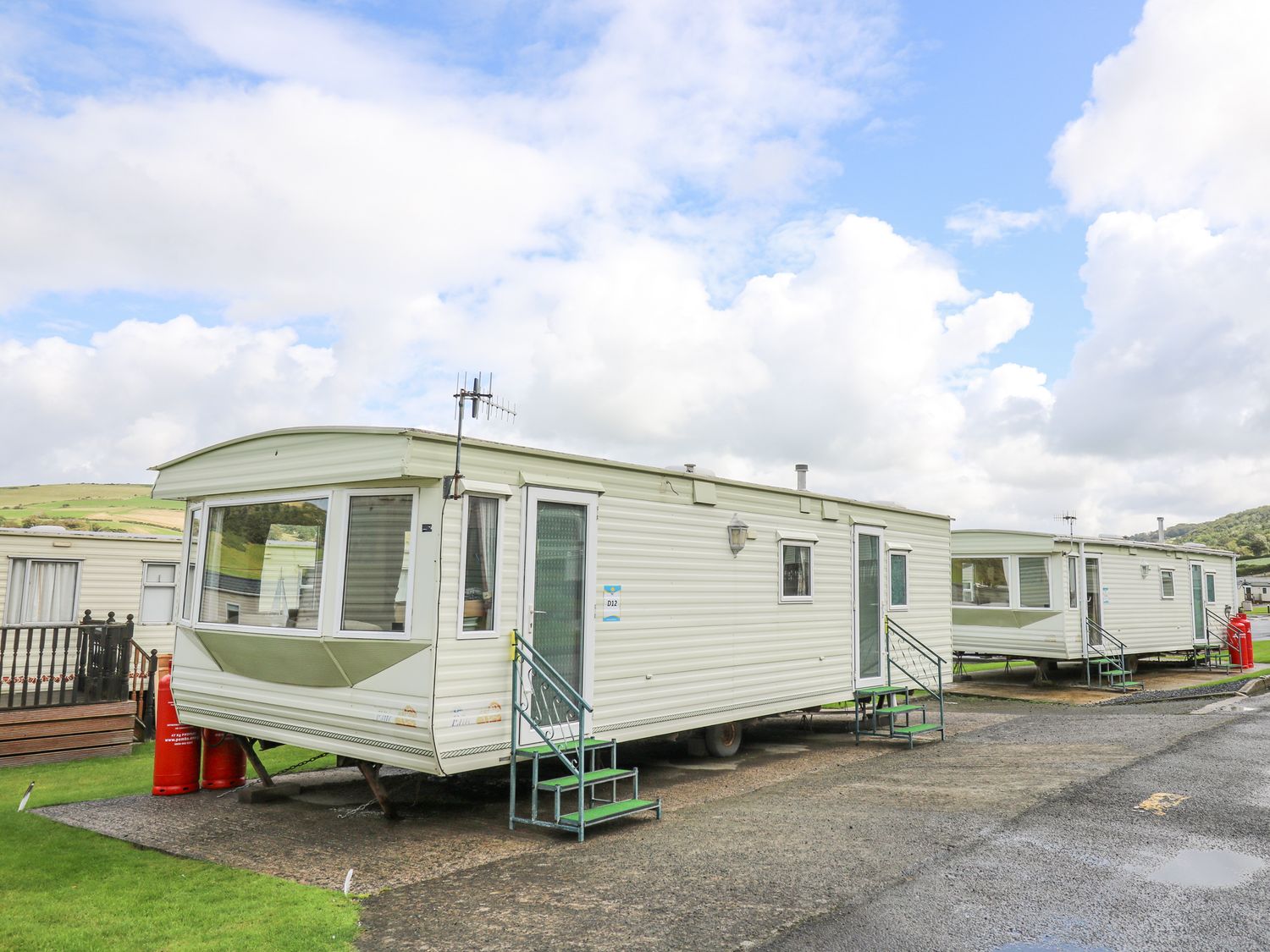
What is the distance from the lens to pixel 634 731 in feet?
25.4

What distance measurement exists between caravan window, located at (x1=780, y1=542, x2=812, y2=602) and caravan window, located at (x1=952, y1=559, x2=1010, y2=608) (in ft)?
28.0

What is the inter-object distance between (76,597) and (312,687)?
8.90m

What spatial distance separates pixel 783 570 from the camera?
9734mm

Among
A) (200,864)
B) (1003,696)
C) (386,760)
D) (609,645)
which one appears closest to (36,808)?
(200,864)

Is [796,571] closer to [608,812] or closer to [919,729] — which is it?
[919,729]

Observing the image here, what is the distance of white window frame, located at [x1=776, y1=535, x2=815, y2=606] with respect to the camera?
31.7ft

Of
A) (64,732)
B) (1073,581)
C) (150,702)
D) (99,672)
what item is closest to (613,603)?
(64,732)

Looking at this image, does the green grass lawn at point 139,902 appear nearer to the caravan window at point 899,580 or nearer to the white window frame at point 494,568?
the white window frame at point 494,568

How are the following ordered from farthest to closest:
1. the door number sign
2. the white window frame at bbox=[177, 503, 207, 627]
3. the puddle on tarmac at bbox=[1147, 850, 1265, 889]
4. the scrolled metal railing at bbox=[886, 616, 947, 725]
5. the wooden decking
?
1. the scrolled metal railing at bbox=[886, 616, 947, 725]
2. the wooden decking
3. the white window frame at bbox=[177, 503, 207, 627]
4. the door number sign
5. the puddle on tarmac at bbox=[1147, 850, 1265, 889]

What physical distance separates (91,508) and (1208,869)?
5255cm

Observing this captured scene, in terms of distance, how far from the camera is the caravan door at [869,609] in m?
10.9

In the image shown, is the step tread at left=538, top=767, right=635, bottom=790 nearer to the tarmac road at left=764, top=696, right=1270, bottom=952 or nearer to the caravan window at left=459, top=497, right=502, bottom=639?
the caravan window at left=459, top=497, right=502, bottom=639

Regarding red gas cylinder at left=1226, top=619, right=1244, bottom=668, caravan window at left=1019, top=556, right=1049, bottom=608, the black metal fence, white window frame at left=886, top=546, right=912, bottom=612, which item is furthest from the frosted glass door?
red gas cylinder at left=1226, top=619, right=1244, bottom=668

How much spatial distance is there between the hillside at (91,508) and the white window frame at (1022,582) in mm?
30549
